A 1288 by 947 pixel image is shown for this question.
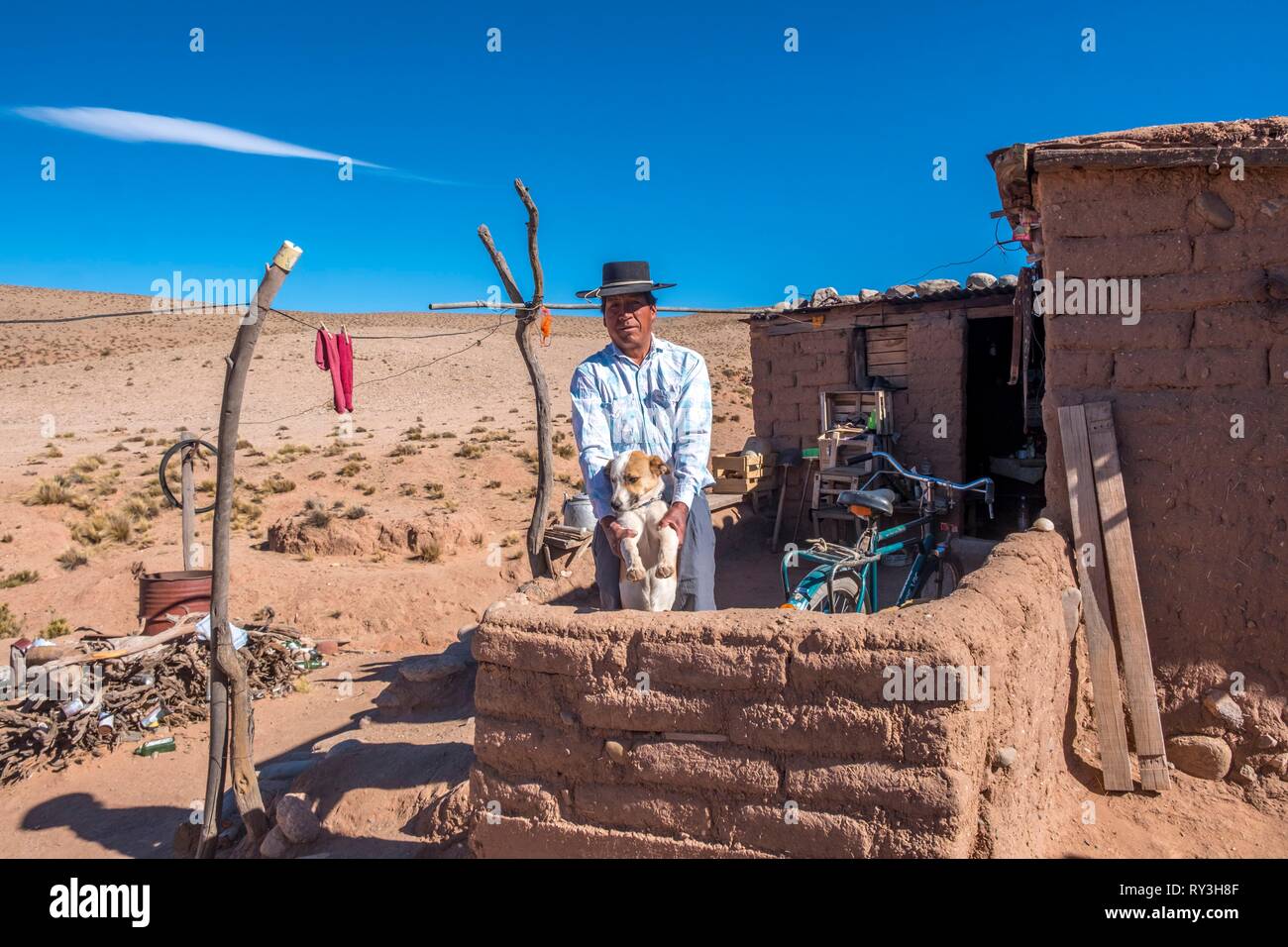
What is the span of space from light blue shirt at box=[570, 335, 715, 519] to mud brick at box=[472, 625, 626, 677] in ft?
2.92

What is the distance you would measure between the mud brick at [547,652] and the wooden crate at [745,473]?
314 inches

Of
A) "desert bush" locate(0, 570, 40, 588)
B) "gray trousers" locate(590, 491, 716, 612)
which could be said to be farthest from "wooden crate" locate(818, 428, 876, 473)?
"desert bush" locate(0, 570, 40, 588)

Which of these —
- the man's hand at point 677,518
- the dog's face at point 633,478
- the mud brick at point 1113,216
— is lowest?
the man's hand at point 677,518

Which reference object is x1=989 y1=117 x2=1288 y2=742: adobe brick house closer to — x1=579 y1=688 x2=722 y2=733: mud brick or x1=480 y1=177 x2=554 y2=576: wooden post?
x1=579 y1=688 x2=722 y2=733: mud brick

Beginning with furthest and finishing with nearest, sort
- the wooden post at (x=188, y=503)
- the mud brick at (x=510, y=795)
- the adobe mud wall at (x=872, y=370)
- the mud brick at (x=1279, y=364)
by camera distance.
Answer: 1. the adobe mud wall at (x=872, y=370)
2. the wooden post at (x=188, y=503)
3. the mud brick at (x=1279, y=364)
4. the mud brick at (x=510, y=795)

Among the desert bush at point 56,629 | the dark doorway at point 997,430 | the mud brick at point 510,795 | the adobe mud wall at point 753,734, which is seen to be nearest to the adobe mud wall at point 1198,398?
the adobe mud wall at point 753,734

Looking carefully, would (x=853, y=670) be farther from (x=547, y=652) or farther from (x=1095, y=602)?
(x=1095, y=602)

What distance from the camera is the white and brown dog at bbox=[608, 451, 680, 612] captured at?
348cm

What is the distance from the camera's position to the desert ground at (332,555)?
446 cm

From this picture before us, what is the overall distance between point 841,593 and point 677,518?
185 centimetres

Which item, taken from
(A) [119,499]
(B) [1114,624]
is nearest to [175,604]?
(B) [1114,624]

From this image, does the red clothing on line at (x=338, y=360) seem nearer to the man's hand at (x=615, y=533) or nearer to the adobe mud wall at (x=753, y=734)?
the man's hand at (x=615, y=533)
